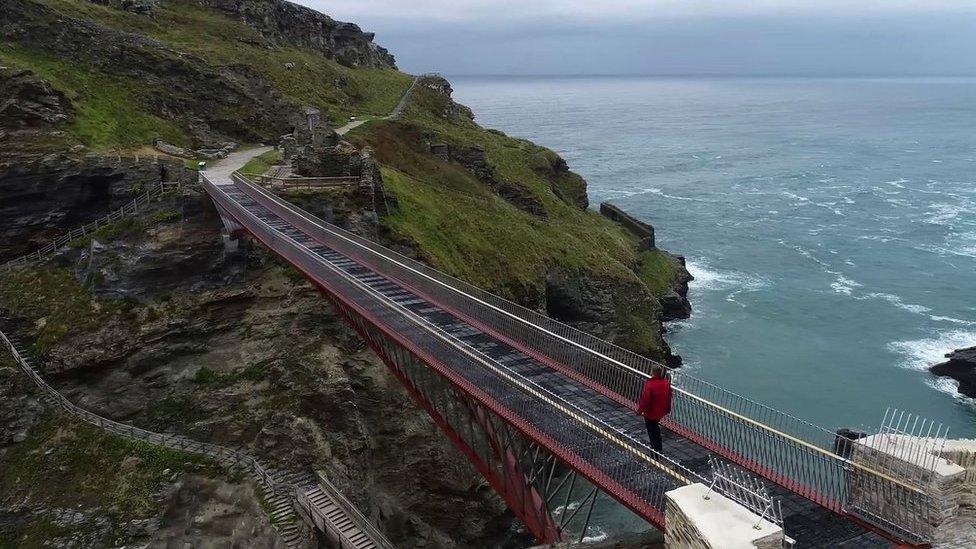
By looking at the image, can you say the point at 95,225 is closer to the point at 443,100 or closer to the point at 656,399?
the point at 656,399

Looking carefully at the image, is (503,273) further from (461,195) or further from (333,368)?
(333,368)

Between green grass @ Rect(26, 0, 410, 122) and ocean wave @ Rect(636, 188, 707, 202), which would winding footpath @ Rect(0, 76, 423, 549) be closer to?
green grass @ Rect(26, 0, 410, 122)

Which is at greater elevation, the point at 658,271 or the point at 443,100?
the point at 443,100

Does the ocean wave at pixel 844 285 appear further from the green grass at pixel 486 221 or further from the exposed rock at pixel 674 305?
the green grass at pixel 486 221

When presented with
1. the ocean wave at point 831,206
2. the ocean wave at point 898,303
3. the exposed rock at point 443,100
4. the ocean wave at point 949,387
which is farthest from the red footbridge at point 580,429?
the ocean wave at point 831,206

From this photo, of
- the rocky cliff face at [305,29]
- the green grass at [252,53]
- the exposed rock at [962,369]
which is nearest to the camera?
the exposed rock at [962,369]

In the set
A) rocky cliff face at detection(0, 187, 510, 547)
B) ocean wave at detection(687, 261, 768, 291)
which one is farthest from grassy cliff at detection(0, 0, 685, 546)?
ocean wave at detection(687, 261, 768, 291)

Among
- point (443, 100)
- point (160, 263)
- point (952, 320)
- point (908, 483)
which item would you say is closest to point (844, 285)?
point (952, 320)
